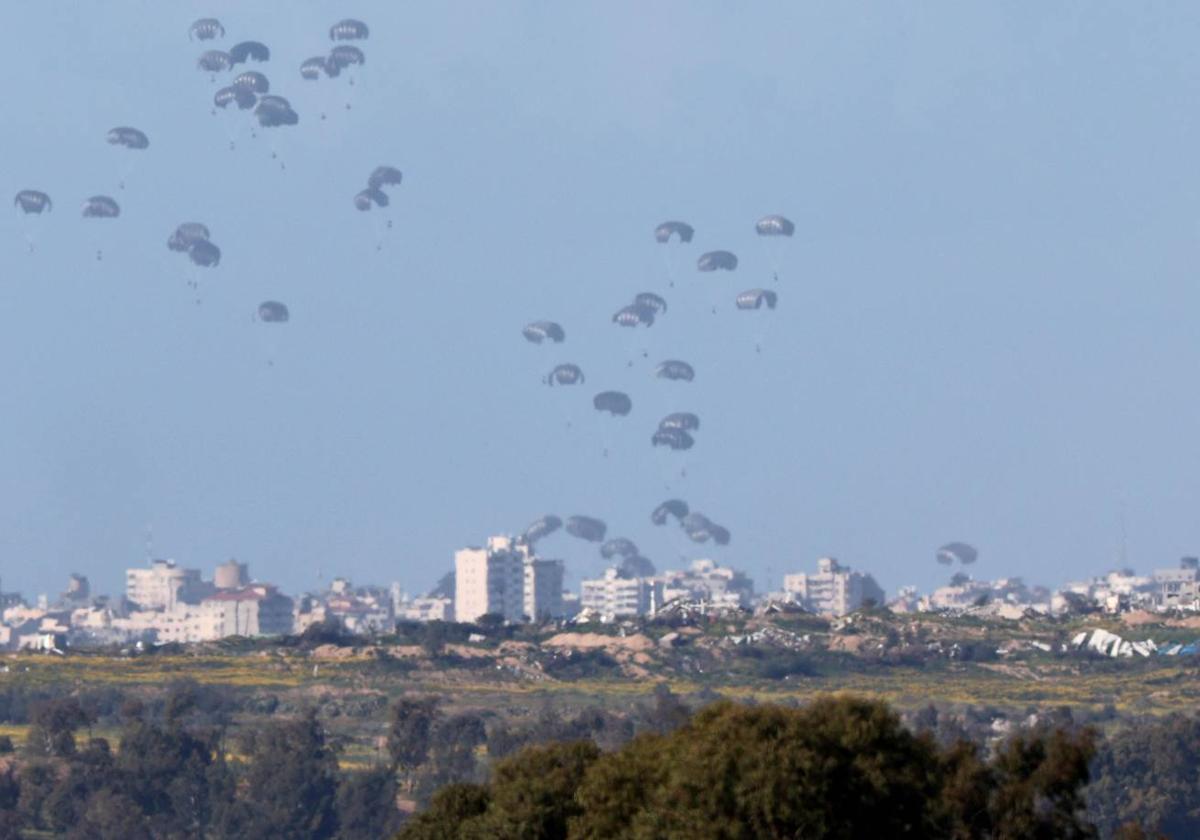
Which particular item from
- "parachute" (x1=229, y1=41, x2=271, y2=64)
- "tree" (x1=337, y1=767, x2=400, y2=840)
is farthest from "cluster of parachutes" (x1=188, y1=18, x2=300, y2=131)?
"tree" (x1=337, y1=767, x2=400, y2=840)

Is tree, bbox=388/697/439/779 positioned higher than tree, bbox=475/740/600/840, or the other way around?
tree, bbox=388/697/439/779

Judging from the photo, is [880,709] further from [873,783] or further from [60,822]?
[60,822]

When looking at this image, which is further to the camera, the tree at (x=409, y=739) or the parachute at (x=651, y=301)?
the parachute at (x=651, y=301)

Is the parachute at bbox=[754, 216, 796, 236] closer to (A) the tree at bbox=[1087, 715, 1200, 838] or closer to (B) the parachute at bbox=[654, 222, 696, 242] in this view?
(B) the parachute at bbox=[654, 222, 696, 242]

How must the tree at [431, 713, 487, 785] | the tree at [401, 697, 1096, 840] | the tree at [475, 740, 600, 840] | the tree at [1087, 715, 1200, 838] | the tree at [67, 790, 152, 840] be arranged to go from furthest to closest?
the tree at [431, 713, 487, 785] < the tree at [1087, 715, 1200, 838] < the tree at [67, 790, 152, 840] < the tree at [475, 740, 600, 840] < the tree at [401, 697, 1096, 840]

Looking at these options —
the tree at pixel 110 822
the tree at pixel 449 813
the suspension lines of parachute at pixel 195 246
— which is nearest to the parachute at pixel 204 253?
the suspension lines of parachute at pixel 195 246

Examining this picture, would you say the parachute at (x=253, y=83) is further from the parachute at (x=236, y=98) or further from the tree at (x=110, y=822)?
the tree at (x=110, y=822)

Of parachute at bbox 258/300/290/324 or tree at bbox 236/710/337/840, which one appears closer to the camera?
tree at bbox 236/710/337/840

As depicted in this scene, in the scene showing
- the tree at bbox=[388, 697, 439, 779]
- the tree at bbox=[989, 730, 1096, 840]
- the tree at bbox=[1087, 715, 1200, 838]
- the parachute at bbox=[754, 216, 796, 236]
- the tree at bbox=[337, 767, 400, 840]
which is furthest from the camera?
the parachute at bbox=[754, 216, 796, 236]
